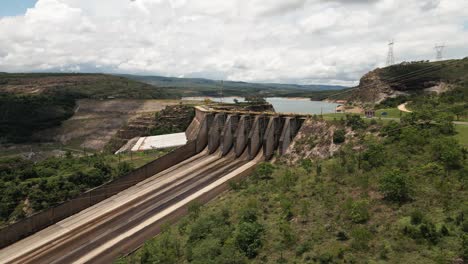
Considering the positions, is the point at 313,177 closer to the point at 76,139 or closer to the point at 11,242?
the point at 11,242

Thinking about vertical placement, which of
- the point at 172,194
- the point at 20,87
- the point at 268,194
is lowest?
the point at 172,194

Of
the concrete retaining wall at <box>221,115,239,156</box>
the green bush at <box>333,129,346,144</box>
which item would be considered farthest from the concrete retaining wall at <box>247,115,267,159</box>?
the green bush at <box>333,129,346,144</box>

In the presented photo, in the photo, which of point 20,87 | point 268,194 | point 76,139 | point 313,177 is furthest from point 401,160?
point 20,87

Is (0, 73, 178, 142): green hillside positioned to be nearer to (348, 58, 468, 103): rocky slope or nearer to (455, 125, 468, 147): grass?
(348, 58, 468, 103): rocky slope

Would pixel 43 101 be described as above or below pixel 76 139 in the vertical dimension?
above

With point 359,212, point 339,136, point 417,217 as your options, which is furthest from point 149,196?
point 417,217

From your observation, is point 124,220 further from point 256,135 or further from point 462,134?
point 462,134
